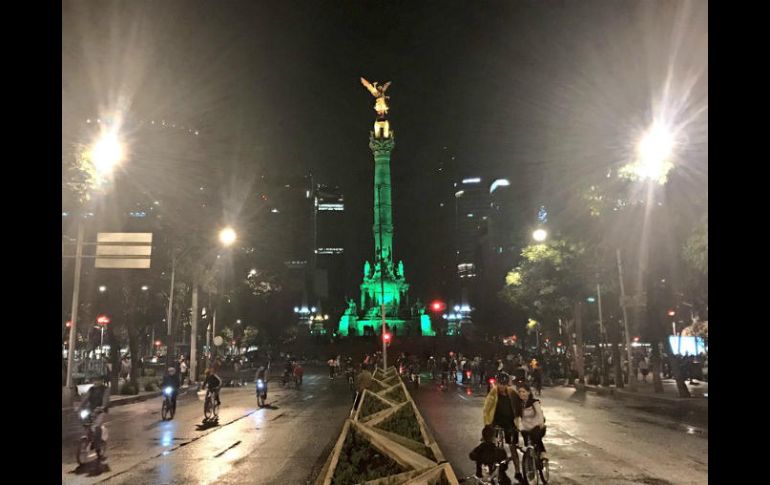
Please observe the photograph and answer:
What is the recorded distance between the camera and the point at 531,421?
28.5 ft

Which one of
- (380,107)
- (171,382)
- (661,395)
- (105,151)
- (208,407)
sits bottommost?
(661,395)

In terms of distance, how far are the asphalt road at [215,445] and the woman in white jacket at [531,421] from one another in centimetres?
383

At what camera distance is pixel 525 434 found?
28.7 feet

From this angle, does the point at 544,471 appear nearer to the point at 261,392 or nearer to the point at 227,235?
the point at 261,392

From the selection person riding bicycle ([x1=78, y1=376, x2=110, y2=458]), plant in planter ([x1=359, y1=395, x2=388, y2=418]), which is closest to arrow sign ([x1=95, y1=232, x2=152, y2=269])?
person riding bicycle ([x1=78, y1=376, x2=110, y2=458])

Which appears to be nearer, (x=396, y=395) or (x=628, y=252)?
(x=396, y=395)

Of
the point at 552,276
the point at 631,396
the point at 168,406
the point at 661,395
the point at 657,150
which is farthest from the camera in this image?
the point at 552,276

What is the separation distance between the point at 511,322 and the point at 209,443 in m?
65.5

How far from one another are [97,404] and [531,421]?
9.02 meters

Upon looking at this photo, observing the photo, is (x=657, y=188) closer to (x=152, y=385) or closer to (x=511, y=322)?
(x=152, y=385)

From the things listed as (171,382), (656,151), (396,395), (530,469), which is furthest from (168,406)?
(656,151)

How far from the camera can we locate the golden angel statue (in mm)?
95750

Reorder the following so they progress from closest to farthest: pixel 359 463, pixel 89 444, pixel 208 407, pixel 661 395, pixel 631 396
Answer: pixel 359 463
pixel 89 444
pixel 208 407
pixel 661 395
pixel 631 396
